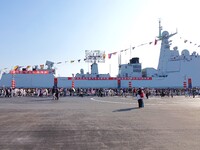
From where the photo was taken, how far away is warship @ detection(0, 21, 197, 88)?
249 feet

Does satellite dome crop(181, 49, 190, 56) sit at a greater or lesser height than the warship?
greater

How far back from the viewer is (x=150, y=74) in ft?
263

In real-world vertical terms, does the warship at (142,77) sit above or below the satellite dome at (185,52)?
below

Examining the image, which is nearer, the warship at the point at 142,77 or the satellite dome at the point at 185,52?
the warship at the point at 142,77

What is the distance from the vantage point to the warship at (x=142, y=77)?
7575 centimetres

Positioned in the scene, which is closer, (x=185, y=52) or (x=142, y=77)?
(x=185, y=52)

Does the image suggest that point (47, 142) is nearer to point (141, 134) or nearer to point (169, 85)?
point (141, 134)

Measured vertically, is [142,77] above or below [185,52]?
below

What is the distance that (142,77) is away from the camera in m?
78.3

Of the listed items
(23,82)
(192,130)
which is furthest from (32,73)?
(192,130)

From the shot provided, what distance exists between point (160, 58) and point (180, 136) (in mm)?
74247

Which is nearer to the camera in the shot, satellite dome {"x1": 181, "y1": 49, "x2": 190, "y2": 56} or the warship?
the warship

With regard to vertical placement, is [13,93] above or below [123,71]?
below

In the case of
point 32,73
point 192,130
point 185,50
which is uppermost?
point 185,50
